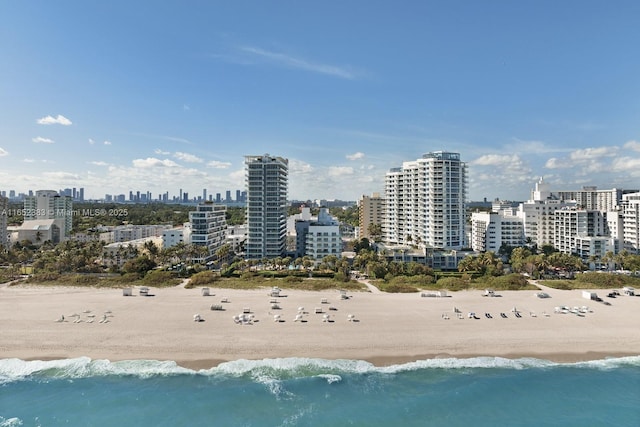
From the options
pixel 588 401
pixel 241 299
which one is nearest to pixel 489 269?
pixel 588 401

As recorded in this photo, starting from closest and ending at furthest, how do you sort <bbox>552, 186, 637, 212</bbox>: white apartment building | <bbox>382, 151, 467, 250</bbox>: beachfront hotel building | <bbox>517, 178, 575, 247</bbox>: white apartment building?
1. <bbox>382, 151, 467, 250</bbox>: beachfront hotel building
2. <bbox>517, 178, 575, 247</bbox>: white apartment building
3. <bbox>552, 186, 637, 212</bbox>: white apartment building

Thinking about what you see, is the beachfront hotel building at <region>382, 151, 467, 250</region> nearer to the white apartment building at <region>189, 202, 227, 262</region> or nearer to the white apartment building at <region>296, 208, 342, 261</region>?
the white apartment building at <region>296, 208, 342, 261</region>

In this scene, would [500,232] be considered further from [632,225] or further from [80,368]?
[80,368]

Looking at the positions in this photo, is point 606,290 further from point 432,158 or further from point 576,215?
point 432,158

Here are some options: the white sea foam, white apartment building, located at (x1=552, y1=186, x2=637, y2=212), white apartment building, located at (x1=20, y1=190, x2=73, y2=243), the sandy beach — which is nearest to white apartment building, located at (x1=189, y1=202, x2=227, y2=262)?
the sandy beach

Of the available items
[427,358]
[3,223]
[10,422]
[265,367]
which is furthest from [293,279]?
[3,223]

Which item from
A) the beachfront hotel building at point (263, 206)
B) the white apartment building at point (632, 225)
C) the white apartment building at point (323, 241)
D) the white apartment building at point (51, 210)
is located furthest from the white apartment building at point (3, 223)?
the white apartment building at point (632, 225)

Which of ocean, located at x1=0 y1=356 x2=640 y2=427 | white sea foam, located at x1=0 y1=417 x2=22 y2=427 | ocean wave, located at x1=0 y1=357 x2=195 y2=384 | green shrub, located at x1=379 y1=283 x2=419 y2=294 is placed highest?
green shrub, located at x1=379 y1=283 x2=419 y2=294

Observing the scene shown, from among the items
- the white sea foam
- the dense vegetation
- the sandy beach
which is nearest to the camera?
the white sea foam
